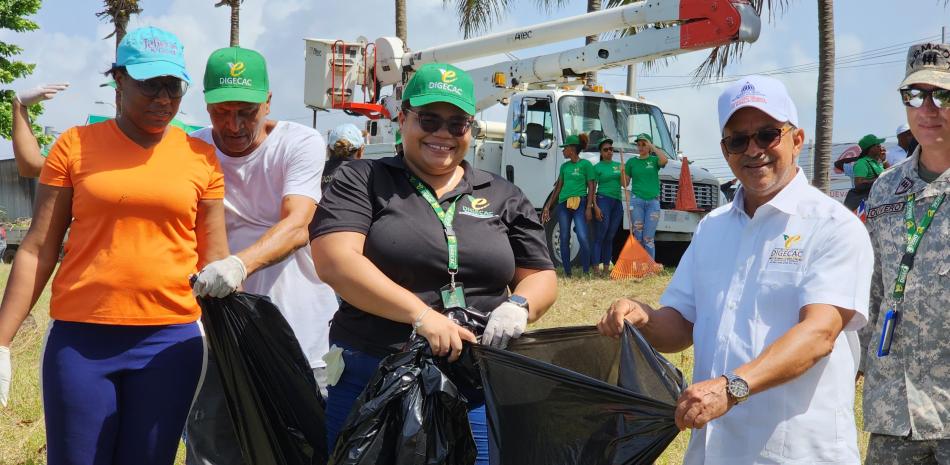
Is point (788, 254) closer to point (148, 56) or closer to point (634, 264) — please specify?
point (148, 56)

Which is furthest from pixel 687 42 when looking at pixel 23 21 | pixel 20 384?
pixel 23 21

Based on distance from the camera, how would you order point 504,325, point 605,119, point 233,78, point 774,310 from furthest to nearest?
point 605,119
point 233,78
point 504,325
point 774,310

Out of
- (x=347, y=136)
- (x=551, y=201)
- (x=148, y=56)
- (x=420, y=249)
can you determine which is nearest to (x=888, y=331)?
(x=420, y=249)

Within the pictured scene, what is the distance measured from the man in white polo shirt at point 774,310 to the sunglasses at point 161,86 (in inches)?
69.8

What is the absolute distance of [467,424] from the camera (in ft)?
10.1

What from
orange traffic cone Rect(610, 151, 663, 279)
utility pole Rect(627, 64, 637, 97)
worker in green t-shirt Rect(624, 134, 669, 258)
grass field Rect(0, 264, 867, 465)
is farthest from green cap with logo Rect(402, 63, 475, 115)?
utility pole Rect(627, 64, 637, 97)

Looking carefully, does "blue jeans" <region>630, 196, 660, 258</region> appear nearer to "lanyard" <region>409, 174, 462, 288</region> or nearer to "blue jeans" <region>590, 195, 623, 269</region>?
"blue jeans" <region>590, 195, 623, 269</region>

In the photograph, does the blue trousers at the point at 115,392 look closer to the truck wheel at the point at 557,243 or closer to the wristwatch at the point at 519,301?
the wristwatch at the point at 519,301

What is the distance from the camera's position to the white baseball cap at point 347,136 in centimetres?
762

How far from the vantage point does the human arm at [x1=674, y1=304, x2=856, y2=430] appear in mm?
2357

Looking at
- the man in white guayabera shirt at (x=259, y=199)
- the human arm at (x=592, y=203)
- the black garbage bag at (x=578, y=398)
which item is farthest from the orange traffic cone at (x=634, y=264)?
the black garbage bag at (x=578, y=398)

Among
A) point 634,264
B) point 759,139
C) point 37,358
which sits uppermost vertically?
point 759,139

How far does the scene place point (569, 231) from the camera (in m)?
12.9

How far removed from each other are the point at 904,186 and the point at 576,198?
9.29 meters
